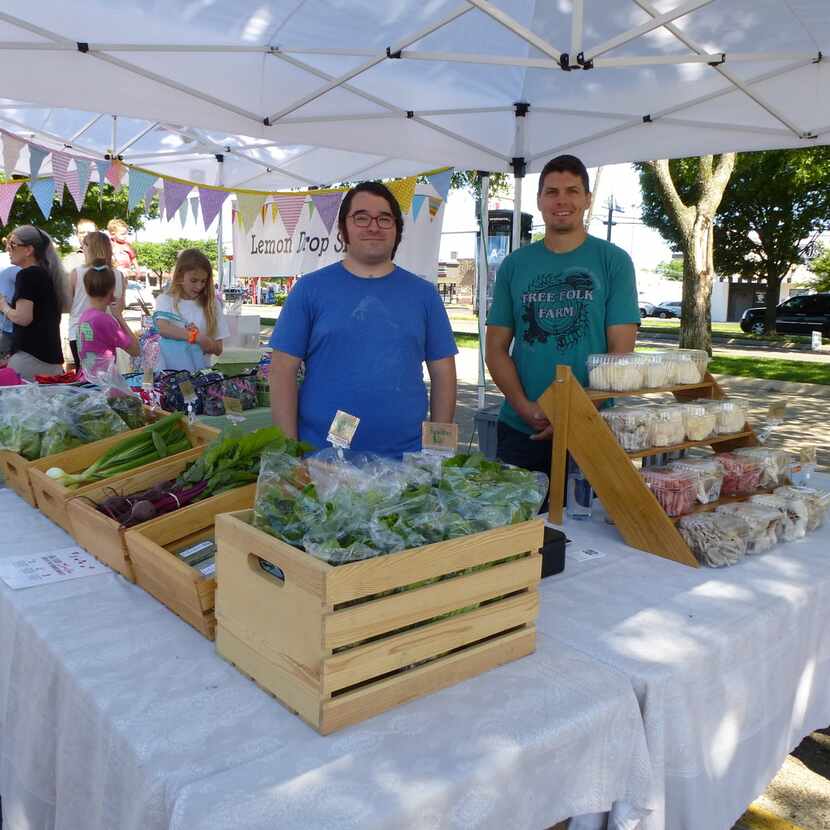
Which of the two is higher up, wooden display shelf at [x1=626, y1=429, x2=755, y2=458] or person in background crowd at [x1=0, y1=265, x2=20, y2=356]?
person in background crowd at [x1=0, y1=265, x2=20, y2=356]

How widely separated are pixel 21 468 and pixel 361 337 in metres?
1.07

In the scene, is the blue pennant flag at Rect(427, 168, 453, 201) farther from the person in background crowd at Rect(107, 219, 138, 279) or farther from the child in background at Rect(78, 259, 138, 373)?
the person in background crowd at Rect(107, 219, 138, 279)

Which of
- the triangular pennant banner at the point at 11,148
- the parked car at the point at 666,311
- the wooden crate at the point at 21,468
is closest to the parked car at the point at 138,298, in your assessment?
the triangular pennant banner at the point at 11,148

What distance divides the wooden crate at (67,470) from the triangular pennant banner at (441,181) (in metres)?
3.86

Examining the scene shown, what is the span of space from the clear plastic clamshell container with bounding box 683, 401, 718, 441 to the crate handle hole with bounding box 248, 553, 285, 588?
1368 mm

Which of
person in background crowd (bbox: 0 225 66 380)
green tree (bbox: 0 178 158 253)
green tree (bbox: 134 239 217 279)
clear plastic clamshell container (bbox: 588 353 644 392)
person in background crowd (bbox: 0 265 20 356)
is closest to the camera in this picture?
clear plastic clamshell container (bbox: 588 353 644 392)

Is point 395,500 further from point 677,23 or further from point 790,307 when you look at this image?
point 790,307

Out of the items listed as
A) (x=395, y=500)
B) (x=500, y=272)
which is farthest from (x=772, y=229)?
(x=395, y=500)

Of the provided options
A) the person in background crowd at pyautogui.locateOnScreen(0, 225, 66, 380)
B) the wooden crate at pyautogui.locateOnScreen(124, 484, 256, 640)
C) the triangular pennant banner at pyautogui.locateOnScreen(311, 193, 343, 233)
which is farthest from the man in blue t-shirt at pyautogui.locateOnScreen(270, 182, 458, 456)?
the triangular pennant banner at pyautogui.locateOnScreen(311, 193, 343, 233)

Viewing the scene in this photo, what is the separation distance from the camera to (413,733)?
1.10 meters

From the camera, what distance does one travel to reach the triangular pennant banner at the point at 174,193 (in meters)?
6.67

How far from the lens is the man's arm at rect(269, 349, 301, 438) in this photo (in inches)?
91.7

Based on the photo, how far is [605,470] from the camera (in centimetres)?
195

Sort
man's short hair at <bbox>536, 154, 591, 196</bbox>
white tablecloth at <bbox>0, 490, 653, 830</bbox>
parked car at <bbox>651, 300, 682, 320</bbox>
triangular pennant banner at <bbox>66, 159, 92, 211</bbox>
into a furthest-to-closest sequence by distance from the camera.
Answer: parked car at <bbox>651, 300, 682, 320</bbox>, triangular pennant banner at <bbox>66, 159, 92, 211</bbox>, man's short hair at <bbox>536, 154, 591, 196</bbox>, white tablecloth at <bbox>0, 490, 653, 830</bbox>
